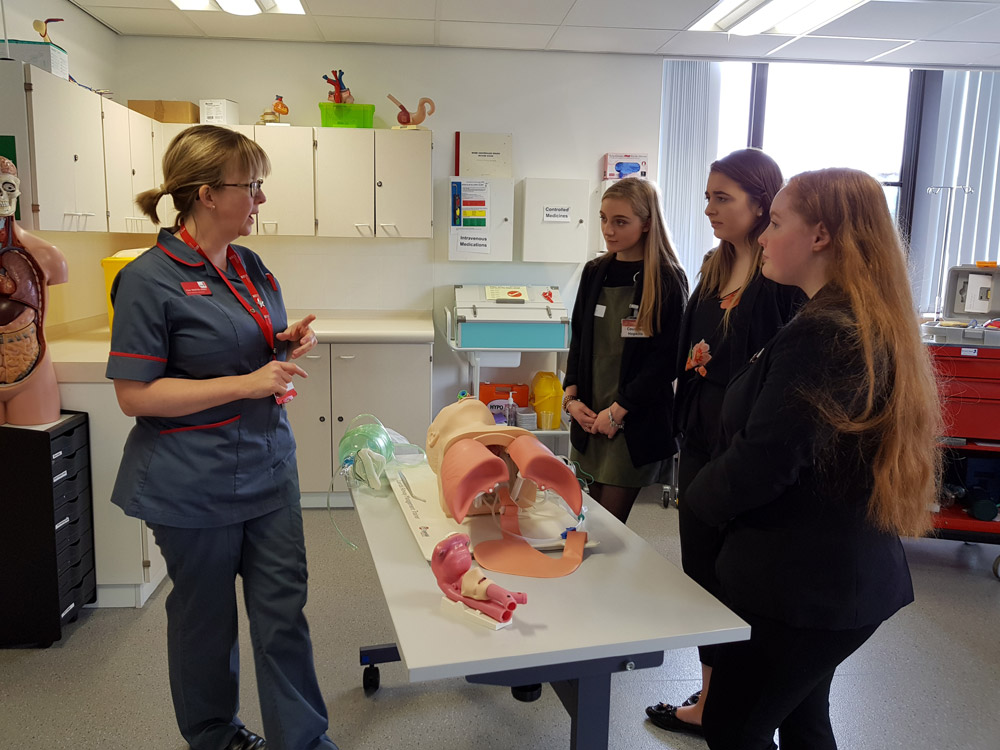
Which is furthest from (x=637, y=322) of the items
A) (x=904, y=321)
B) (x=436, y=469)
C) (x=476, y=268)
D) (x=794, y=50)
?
(x=794, y=50)

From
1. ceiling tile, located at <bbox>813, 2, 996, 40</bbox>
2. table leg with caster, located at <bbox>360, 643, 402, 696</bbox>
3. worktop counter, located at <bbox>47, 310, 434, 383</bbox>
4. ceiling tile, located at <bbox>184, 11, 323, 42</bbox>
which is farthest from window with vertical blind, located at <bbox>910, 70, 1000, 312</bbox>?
table leg with caster, located at <bbox>360, 643, 402, 696</bbox>

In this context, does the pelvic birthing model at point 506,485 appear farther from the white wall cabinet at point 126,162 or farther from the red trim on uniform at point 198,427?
the white wall cabinet at point 126,162

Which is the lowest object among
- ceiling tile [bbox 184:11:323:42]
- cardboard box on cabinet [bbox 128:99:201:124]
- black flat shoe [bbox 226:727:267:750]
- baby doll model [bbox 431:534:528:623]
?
black flat shoe [bbox 226:727:267:750]

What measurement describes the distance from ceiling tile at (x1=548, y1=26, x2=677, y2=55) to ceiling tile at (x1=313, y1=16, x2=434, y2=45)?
2.32 ft

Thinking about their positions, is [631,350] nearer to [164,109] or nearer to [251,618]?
[251,618]

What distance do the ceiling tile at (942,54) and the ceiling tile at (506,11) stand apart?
204cm

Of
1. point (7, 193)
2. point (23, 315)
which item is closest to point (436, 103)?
point (7, 193)

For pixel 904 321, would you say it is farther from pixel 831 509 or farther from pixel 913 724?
pixel 913 724

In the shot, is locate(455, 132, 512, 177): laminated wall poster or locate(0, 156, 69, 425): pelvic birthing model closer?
locate(0, 156, 69, 425): pelvic birthing model

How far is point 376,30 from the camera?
13.1 feet

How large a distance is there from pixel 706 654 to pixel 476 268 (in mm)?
2872

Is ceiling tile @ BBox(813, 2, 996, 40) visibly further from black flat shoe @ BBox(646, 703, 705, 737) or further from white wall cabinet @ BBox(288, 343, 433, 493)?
black flat shoe @ BBox(646, 703, 705, 737)

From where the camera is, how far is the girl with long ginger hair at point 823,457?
1.20 m

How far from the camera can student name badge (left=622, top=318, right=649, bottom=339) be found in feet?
7.44
